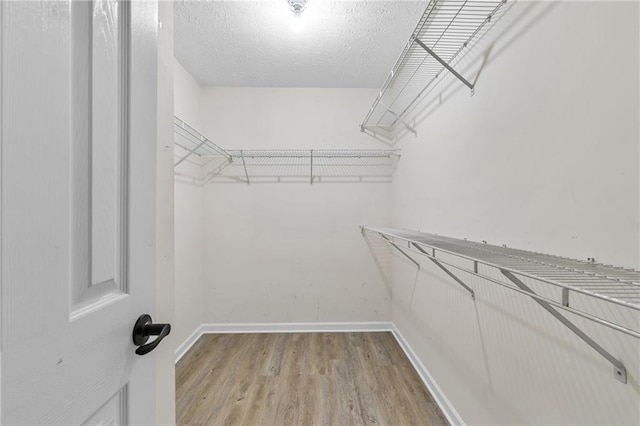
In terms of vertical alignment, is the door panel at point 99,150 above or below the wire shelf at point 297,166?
below

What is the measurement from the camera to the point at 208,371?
2020 mm

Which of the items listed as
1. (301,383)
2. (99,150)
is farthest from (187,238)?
(99,150)

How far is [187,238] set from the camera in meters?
2.33

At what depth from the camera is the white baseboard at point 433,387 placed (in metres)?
1.49

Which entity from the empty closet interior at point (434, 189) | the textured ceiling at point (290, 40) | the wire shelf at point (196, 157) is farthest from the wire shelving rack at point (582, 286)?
the wire shelf at point (196, 157)

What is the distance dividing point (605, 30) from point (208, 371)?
8.66ft

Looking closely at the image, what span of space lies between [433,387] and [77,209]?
205 cm

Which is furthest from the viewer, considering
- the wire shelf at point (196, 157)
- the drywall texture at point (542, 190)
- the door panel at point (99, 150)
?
the wire shelf at point (196, 157)

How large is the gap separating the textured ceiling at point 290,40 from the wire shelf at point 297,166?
0.66 metres

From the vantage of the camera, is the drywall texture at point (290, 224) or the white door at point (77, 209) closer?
the white door at point (77, 209)

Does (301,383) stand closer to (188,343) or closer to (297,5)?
(188,343)

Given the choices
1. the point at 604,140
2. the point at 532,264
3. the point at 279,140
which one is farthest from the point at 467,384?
the point at 279,140

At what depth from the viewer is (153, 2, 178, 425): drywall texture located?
77 centimetres

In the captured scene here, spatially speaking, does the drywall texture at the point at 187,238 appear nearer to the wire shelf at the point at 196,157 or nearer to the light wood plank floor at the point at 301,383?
the wire shelf at the point at 196,157
